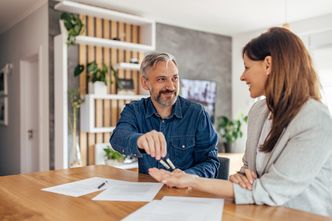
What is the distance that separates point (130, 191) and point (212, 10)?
3597 mm

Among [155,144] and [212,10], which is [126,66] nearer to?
[212,10]

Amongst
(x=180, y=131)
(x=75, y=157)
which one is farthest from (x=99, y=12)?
(x=180, y=131)

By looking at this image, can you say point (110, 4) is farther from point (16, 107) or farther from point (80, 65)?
point (16, 107)

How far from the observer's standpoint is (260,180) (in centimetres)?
109

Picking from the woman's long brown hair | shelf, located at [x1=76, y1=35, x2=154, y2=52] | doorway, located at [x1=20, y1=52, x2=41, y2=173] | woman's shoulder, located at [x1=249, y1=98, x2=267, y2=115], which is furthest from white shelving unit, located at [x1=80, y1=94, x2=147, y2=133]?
the woman's long brown hair

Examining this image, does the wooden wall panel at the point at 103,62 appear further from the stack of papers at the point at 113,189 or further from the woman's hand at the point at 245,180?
the woman's hand at the point at 245,180

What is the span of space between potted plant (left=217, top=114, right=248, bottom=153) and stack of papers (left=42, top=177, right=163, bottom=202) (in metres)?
4.13

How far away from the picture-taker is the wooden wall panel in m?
4.05

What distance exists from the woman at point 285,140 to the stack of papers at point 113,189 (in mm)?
99

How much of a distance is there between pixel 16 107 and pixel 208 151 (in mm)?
3952

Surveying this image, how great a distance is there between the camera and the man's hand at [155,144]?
1.22 meters

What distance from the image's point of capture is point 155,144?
1.23m

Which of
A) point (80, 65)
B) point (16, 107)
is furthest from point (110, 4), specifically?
point (16, 107)

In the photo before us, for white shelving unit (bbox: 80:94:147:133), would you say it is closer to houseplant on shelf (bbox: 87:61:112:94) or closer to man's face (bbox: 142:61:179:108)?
houseplant on shelf (bbox: 87:61:112:94)
